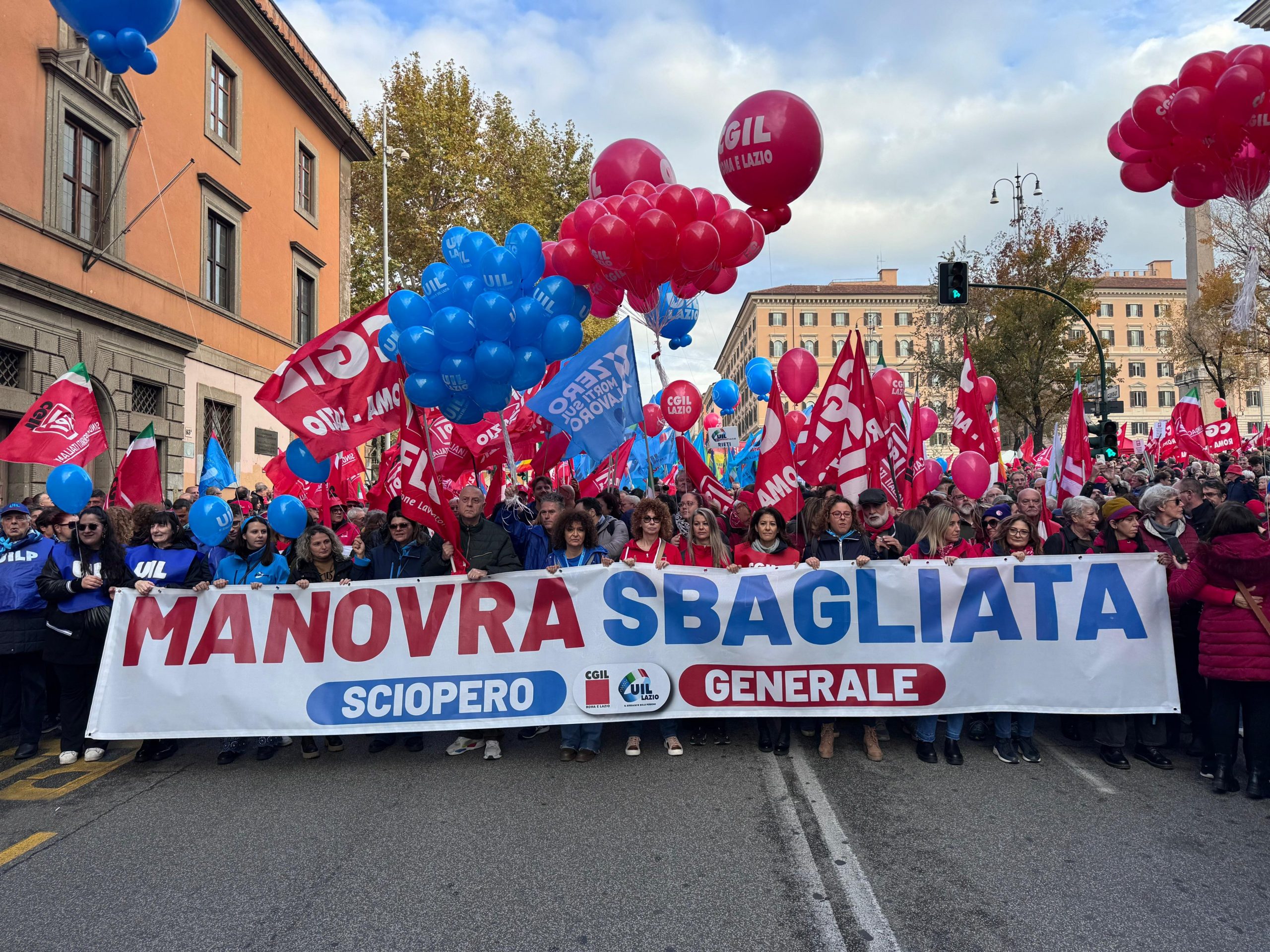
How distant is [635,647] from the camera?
211 inches

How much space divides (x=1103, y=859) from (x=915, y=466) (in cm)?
583

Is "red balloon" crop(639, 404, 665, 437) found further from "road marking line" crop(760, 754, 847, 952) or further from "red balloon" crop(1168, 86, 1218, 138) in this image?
"road marking line" crop(760, 754, 847, 952)

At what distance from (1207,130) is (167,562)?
8.87 metres

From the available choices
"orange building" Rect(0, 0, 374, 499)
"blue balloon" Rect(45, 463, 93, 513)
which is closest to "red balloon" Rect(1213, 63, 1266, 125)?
"blue balloon" Rect(45, 463, 93, 513)

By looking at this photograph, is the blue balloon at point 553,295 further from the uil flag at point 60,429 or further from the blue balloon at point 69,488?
Answer: the uil flag at point 60,429

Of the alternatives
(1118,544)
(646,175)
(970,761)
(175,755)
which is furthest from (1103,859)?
(646,175)

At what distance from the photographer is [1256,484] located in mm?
10523

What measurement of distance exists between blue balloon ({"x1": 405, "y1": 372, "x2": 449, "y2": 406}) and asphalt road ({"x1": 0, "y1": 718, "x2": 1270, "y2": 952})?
9.67 ft

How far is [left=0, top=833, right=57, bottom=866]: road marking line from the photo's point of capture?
3.94 m

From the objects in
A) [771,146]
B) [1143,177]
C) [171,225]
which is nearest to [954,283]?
[1143,177]

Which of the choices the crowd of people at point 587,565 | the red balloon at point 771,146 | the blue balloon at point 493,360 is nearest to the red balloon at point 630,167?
the red balloon at point 771,146

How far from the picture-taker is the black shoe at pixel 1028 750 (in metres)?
5.12

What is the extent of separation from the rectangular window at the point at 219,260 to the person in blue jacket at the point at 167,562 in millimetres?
14854

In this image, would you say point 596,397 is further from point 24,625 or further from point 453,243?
point 24,625
